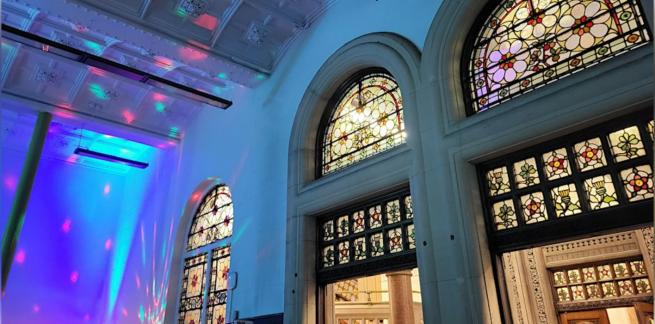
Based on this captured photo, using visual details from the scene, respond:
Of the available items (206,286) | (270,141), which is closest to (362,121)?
(270,141)

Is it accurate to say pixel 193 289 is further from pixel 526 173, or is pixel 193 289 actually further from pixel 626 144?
pixel 626 144

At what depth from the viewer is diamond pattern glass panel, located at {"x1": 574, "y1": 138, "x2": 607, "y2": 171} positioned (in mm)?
3762

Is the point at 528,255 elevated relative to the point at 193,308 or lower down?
elevated

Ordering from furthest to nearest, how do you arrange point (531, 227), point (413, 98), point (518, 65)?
point (413, 98), point (518, 65), point (531, 227)

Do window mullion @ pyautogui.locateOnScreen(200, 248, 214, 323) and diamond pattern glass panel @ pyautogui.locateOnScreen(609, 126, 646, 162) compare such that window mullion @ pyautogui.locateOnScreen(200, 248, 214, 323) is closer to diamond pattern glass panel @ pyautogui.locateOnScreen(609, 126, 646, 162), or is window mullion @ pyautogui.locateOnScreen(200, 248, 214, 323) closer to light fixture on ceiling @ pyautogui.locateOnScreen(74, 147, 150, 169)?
light fixture on ceiling @ pyautogui.locateOnScreen(74, 147, 150, 169)

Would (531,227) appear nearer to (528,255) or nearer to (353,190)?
(353,190)

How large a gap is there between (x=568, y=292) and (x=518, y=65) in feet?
13.5

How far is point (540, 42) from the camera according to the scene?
4.37 meters

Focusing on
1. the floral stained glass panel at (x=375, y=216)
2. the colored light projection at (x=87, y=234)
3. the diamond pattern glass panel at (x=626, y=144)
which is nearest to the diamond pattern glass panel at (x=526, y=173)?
the diamond pattern glass panel at (x=626, y=144)

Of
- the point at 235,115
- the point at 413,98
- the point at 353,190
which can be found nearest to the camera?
the point at 413,98

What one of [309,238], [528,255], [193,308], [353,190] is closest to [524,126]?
[353,190]

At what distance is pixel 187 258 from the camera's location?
8578mm

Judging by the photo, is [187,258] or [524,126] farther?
[187,258]

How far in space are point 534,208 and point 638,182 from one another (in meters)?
0.81
